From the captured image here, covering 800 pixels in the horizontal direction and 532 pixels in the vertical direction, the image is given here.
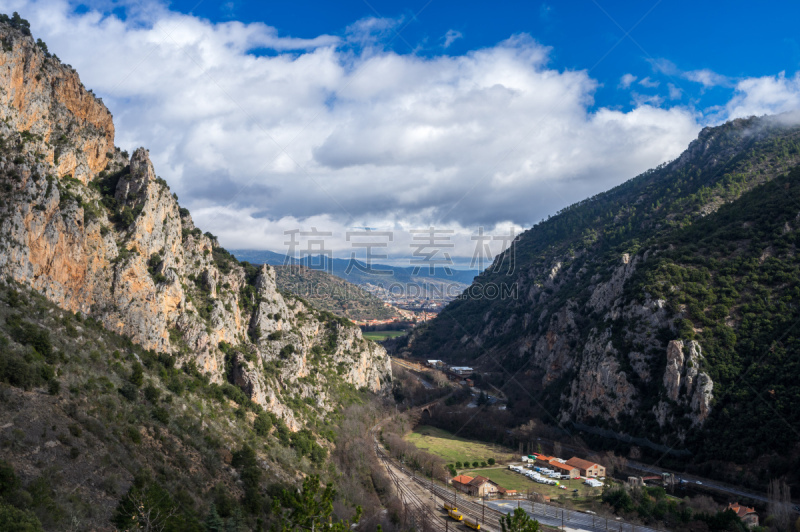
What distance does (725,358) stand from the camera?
63219 mm

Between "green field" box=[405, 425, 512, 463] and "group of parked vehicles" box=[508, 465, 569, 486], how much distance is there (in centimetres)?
703

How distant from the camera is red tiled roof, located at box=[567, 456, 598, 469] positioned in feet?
213

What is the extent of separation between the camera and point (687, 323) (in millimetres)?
68438

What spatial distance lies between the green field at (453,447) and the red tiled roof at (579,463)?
12134 mm

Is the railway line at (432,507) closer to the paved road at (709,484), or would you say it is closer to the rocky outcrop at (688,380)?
the paved road at (709,484)

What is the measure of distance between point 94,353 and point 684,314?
3040 inches

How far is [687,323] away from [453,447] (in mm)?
45028

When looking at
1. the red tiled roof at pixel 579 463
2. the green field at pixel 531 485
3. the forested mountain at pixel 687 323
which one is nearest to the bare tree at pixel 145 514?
the green field at pixel 531 485

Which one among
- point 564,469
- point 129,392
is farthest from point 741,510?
→ point 129,392

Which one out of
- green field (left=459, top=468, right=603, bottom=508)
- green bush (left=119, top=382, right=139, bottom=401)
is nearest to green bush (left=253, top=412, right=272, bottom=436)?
green bush (left=119, top=382, right=139, bottom=401)

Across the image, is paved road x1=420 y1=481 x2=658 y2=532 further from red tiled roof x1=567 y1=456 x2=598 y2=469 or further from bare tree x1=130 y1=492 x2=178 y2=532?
bare tree x1=130 y1=492 x2=178 y2=532

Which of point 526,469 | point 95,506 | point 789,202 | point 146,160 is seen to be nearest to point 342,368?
point 526,469

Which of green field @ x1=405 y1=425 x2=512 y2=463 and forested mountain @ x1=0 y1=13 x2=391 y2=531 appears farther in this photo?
green field @ x1=405 y1=425 x2=512 y2=463

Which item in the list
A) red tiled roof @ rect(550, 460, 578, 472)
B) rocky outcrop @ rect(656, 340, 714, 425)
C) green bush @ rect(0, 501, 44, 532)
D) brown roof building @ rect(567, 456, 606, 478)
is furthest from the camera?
red tiled roof @ rect(550, 460, 578, 472)
